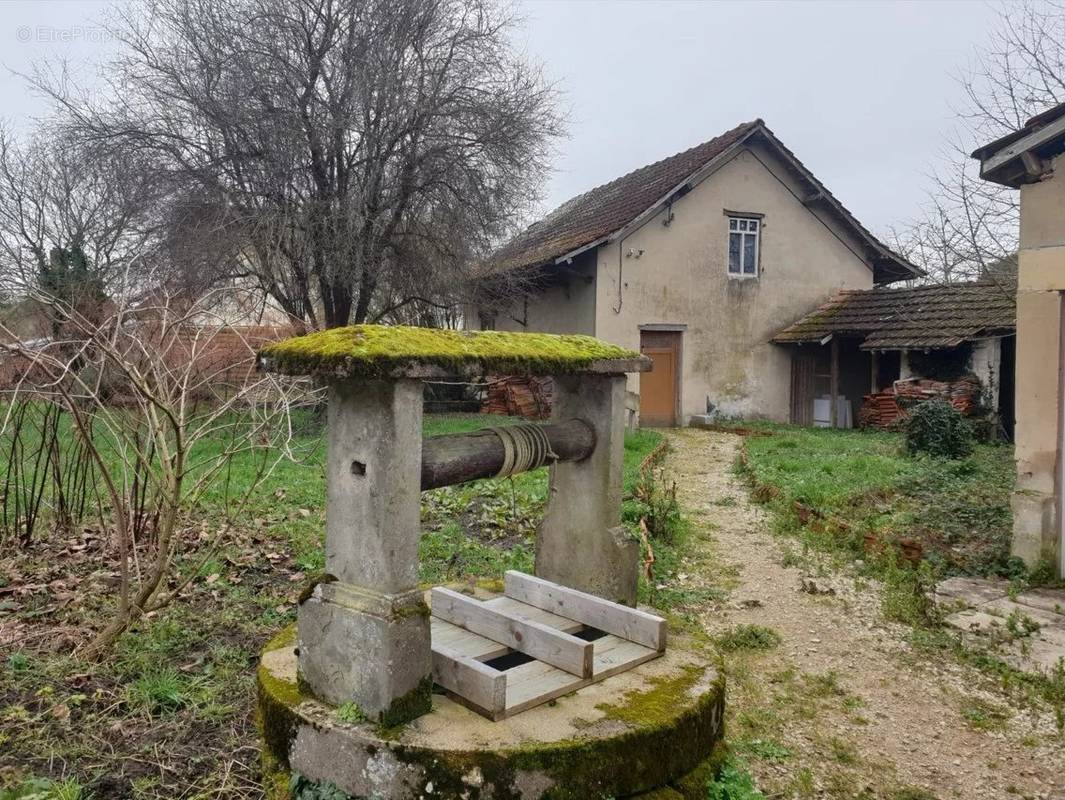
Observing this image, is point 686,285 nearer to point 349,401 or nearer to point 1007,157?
point 1007,157

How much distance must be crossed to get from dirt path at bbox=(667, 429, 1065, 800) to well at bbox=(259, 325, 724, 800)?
1243 mm

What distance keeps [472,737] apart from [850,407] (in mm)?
18302

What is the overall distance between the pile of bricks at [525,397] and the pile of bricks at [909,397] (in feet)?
23.7

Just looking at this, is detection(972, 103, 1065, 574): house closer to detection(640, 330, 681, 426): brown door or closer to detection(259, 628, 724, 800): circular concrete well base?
detection(259, 628, 724, 800): circular concrete well base

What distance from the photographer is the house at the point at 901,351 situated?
1561cm

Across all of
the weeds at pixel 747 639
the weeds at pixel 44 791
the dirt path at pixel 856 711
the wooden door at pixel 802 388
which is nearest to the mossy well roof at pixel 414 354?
the weeds at pixel 44 791

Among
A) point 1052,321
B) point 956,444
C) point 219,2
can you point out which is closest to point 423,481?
point 1052,321

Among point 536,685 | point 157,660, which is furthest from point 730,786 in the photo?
point 157,660

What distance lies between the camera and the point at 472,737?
2391 mm

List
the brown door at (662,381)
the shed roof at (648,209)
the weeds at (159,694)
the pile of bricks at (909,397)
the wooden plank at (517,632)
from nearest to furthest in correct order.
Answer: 1. the wooden plank at (517,632)
2. the weeds at (159,694)
3. the pile of bricks at (909,397)
4. the shed roof at (648,209)
5. the brown door at (662,381)

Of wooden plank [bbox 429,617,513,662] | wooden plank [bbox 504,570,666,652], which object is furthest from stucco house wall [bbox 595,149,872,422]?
wooden plank [bbox 429,617,513,662]

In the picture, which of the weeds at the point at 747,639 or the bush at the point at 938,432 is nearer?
the weeds at the point at 747,639

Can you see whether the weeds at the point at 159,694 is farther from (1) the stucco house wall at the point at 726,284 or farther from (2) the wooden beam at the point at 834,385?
(2) the wooden beam at the point at 834,385

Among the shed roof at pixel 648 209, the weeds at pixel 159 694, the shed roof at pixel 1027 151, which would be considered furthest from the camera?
the shed roof at pixel 648 209
